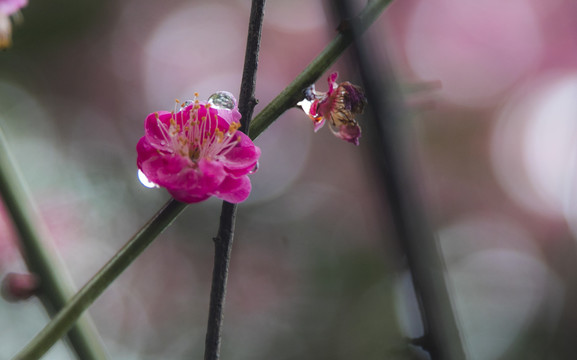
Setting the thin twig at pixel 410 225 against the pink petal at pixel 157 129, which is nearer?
the thin twig at pixel 410 225

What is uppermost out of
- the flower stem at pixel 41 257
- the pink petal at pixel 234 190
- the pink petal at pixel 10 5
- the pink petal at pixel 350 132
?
the pink petal at pixel 10 5

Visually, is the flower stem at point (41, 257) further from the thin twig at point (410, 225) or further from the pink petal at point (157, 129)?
the thin twig at point (410, 225)

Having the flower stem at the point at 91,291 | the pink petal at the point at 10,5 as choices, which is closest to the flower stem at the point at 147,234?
the flower stem at the point at 91,291

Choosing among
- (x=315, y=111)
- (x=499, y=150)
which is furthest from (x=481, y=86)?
(x=315, y=111)

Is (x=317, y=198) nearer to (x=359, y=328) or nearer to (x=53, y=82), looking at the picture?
(x=359, y=328)

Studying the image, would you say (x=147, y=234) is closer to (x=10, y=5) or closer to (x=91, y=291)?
(x=91, y=291)
